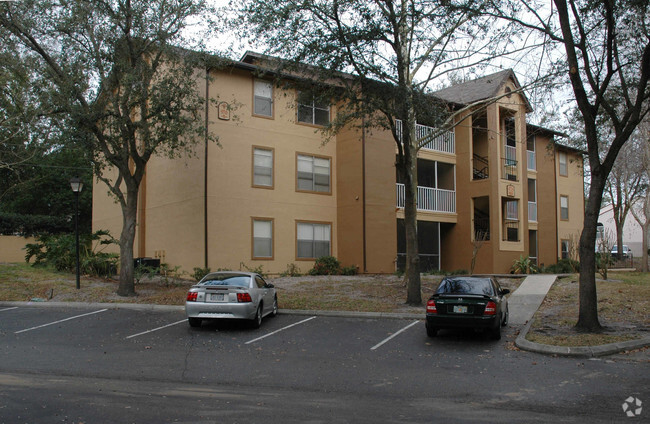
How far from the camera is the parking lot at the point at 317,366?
730 centimetres

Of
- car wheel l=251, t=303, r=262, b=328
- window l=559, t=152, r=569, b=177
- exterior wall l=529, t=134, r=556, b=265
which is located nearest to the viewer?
car wheel l=251, t=303, r=262, b=328

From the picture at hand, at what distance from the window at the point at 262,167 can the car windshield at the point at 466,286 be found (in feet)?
39.3

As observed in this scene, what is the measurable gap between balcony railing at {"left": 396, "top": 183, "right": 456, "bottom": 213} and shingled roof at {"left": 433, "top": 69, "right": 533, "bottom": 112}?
446cm

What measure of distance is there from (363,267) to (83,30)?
13.9 metres

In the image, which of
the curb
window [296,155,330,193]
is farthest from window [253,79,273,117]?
the curb

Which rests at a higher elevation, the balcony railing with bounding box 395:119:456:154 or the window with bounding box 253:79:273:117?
the window with bounding box 253:79:273:117

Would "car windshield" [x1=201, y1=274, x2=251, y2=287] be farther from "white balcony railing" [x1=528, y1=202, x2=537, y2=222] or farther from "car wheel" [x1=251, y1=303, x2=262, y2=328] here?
"white balcony railing" [x1=528, y1=202, x2=537, y2=222]

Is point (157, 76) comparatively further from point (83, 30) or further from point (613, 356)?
point (613, 356)

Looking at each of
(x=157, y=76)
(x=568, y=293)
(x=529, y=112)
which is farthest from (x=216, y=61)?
(x=529, y=112)

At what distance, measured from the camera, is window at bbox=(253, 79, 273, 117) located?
23.0 metres

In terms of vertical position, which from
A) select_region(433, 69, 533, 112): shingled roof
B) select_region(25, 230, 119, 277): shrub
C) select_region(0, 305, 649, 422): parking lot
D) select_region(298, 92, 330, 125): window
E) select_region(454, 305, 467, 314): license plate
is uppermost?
select_region(433, 69, 533, 112): shingled roof

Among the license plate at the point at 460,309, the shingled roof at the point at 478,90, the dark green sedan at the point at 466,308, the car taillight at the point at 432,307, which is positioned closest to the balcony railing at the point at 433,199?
the shingled roof at the point at 478,90

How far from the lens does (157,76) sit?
1822 cm

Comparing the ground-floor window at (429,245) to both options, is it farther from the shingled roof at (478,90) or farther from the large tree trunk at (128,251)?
the large tree trunk at (128,251)
